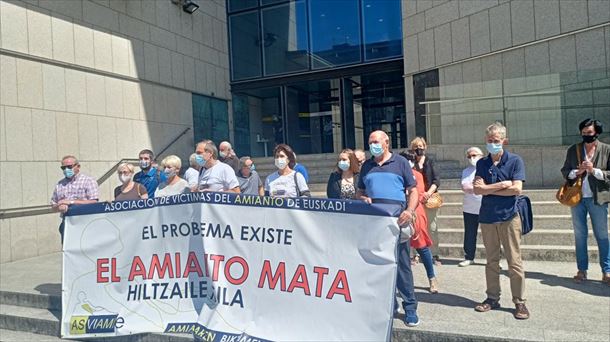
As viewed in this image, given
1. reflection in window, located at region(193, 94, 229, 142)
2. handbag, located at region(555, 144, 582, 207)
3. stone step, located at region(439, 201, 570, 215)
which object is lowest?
stone step, located at region(439, 201, 570, 215)

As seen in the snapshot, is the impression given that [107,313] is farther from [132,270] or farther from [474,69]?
[474,69]

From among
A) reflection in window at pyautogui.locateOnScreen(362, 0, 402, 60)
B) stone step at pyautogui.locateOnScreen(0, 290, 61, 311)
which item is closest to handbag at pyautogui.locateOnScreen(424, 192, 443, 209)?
stone step at pyautogui.locateOnScreen(0, 290, 61, 311)

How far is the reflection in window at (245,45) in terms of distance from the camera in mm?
15930

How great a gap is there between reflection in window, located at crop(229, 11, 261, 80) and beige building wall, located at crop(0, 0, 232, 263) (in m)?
1.84

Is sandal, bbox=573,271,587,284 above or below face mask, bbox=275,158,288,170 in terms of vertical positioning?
below

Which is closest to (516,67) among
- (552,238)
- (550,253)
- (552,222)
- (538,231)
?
(552,222)

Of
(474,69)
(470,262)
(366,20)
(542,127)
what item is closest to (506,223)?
(470,262)

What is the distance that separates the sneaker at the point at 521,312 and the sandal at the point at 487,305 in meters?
0.26

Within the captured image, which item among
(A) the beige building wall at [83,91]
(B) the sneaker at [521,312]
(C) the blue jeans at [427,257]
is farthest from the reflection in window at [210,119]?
(B) the sneaker at [521,312]

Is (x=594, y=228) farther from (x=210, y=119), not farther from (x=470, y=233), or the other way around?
(x=210, y=119)

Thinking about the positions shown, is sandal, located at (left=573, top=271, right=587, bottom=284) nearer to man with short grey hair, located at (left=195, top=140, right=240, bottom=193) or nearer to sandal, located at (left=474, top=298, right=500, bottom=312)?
sandal, located at (left=474, top=298, right=500, bottom=312)

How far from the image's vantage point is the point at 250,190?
23.4ft

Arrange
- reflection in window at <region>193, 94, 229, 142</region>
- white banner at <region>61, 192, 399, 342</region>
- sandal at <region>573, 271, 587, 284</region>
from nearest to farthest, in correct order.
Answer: white banner at <region>61, 192, 399, 342</region>, sandal at <region>573, 271, 587, 284</region>, reflection in window at <region>193, 94, 229, 142</region>

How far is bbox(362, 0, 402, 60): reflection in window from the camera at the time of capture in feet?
45.1
